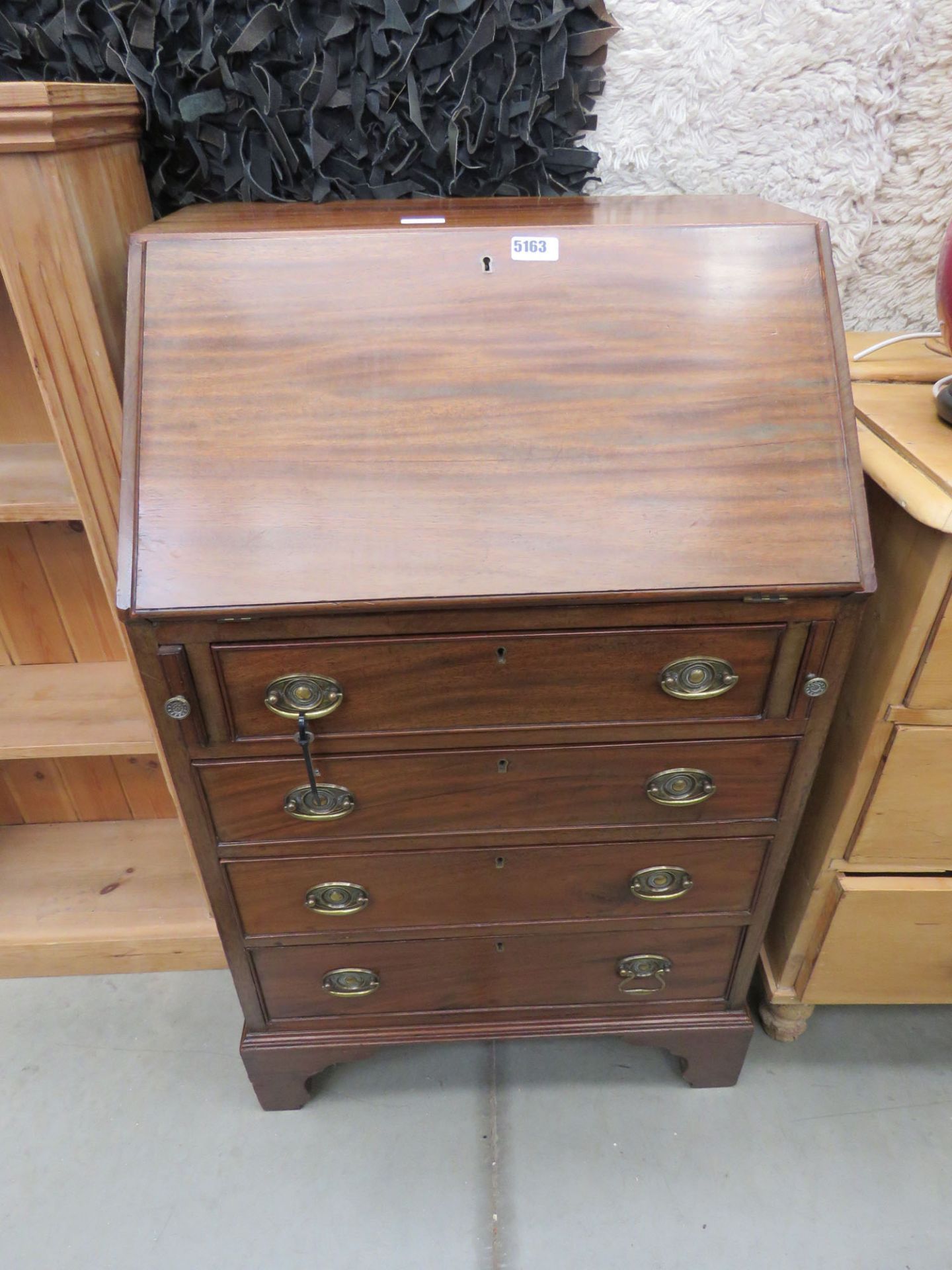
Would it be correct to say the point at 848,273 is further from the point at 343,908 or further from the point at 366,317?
the point at 343,908

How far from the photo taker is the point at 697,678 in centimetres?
84

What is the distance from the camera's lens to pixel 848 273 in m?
1.25

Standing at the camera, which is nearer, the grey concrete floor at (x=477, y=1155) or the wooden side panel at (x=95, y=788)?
the grey concrete floor at (x=477, y=1155)

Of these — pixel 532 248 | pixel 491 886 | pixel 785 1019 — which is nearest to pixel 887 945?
pixel 785 1019

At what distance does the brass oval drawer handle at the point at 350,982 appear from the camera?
1091mm

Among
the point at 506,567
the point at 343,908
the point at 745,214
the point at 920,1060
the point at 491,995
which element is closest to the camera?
the point at 506,567

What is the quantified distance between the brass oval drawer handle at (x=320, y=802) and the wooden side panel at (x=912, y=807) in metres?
0.67

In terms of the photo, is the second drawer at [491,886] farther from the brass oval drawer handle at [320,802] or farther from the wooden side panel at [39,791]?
the wooden side panel at [39,791]

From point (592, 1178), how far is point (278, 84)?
163 cm

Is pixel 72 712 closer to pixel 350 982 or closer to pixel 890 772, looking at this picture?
pixel 350 982

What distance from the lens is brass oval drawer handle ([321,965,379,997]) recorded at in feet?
3.58

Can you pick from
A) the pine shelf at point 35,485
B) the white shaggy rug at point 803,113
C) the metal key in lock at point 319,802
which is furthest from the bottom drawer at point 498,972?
the white shaggy rug at point 803,113

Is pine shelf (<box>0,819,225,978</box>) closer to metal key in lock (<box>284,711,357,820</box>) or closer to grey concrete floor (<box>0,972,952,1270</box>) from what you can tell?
grey concrete floor (<box>0,972,952,1270</box>)

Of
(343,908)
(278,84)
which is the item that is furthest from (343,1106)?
(278,84)
